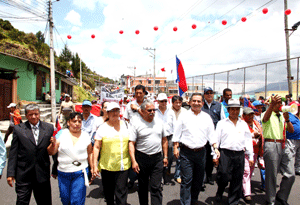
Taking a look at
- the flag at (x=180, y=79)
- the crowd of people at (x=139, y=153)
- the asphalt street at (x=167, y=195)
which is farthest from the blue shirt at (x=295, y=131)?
the flag at (x=180, y=79)

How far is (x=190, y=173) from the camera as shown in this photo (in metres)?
3.46

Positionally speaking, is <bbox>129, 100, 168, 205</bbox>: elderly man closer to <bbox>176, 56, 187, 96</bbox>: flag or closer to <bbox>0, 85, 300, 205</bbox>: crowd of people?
<bbox>0, 85, 300, 205</bbox>: crowd of people

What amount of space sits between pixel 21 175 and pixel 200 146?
9.02ft

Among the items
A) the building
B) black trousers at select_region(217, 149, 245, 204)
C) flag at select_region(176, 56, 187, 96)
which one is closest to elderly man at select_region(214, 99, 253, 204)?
black trousers at select_region(217, 149, 245, 204)

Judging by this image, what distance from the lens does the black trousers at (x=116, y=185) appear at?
10.1 feet

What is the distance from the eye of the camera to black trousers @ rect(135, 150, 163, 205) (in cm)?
321

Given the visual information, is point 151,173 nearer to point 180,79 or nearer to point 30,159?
point 30,159

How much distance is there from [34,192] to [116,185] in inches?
47.2

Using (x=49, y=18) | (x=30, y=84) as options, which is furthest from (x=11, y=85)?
(x=49, y=18)

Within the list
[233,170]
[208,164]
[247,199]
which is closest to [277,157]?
[233,170]

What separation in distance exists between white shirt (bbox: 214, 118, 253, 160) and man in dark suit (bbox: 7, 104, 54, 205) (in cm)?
286

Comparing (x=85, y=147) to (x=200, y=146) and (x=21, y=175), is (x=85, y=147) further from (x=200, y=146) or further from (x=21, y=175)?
(x=200, y=146)

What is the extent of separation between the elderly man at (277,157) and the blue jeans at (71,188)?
10.6 ft

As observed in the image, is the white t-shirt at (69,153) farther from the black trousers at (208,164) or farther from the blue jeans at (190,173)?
the black trousers at (208,164)
